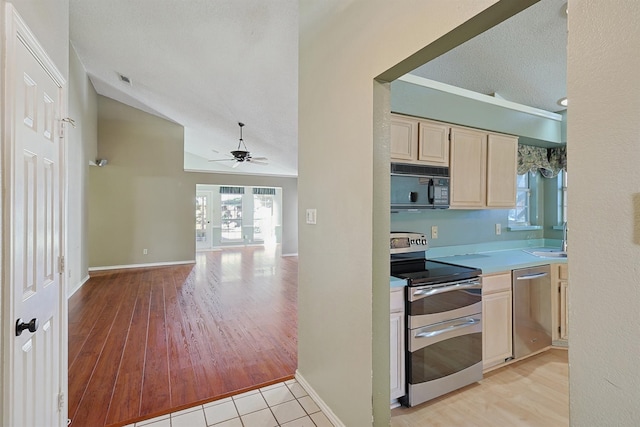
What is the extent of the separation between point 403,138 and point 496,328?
167 centimetres

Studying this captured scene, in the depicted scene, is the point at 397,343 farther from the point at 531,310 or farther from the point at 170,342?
the point at 170,342

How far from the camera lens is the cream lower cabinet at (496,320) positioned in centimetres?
232

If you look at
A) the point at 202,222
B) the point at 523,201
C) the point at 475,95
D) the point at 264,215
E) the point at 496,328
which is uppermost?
the point at 475,95

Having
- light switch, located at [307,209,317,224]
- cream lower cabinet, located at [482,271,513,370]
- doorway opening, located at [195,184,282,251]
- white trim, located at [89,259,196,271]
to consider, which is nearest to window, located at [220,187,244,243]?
doorway opening, located at [195,184,282,251]

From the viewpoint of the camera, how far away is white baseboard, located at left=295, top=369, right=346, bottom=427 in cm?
180

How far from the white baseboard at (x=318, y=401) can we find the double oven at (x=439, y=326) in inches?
19.3

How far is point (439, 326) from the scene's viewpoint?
79.4 inches

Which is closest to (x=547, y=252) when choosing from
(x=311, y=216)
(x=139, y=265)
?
(x=311, y=216)

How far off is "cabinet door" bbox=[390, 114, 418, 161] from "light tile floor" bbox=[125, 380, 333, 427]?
1.84m

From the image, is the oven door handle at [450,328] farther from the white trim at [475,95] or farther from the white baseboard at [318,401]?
the white trim at [475,95]

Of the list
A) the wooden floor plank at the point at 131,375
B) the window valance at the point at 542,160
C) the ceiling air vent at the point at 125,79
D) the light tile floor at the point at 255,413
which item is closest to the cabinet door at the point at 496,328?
the light tile floor at the point at 255,413

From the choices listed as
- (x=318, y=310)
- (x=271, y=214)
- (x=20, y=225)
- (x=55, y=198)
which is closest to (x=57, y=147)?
(x=55, y=198)

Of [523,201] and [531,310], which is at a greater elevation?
[523,201]

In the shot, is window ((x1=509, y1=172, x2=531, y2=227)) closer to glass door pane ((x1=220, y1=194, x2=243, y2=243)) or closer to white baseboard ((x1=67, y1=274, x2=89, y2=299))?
white baseboard ((x1=67, y1=274, x2=89, y2=299))
